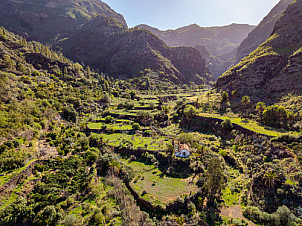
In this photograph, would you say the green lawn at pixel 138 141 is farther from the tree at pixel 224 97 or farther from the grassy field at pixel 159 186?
the tree at pixel 224 97

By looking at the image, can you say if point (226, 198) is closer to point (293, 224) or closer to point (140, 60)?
point (293, 224)

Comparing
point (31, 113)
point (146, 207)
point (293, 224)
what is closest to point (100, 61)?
point (31, 113)

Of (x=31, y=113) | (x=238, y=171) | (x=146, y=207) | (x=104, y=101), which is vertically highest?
(x=104, y=101)

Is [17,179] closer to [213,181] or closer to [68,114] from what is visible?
[68,114]

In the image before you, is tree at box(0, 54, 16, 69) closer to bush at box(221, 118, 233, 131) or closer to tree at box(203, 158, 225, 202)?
tree at box(203, 158, 225, 202)

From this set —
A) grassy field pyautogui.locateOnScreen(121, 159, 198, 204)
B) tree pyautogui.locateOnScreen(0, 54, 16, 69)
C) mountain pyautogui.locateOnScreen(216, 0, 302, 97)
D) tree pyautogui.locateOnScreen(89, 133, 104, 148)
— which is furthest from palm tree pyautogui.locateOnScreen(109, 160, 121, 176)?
mountain pyautogui.locateOnScreen(216, 0, 302, 97)

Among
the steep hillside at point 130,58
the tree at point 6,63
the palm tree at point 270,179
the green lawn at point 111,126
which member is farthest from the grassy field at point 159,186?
the steep hillside at point 130,58
